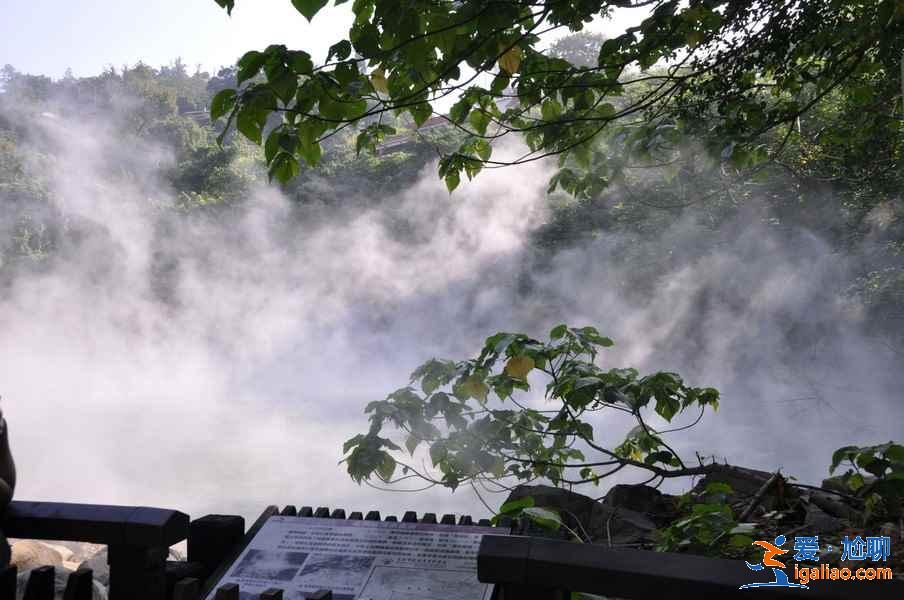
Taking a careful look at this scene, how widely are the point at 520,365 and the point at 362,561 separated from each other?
3.17ft

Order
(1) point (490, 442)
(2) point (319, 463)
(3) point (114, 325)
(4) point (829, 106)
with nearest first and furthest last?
(1) point (490, 442)
(4) point (829, 106)
(2) point (319, 463)
(3) point (114, 325)

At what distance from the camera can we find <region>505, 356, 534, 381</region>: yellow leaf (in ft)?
8.28

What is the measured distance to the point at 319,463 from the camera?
10.0 m

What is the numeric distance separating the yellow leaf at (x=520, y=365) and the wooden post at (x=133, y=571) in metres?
1.27

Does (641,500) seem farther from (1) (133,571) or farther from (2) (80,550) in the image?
(2) (80,550)

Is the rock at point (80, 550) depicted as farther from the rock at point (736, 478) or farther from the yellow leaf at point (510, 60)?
the yellow leaf at point (510, 60)

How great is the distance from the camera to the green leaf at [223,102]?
5.39 ft

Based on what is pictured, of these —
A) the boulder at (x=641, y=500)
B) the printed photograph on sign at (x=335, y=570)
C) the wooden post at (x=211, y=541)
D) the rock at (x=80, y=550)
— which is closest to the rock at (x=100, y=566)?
the rock at (x=80, y=550)

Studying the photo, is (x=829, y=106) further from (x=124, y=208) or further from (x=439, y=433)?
(x=124, y=208)

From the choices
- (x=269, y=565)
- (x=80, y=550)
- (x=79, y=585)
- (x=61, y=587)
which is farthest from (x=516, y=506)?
(x=80, y=550)

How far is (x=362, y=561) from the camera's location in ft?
5.79

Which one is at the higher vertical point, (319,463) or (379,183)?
(379,183)

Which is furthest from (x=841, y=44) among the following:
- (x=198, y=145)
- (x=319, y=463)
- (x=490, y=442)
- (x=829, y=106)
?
(x=198, y=145)

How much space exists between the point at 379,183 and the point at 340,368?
3.57 m
